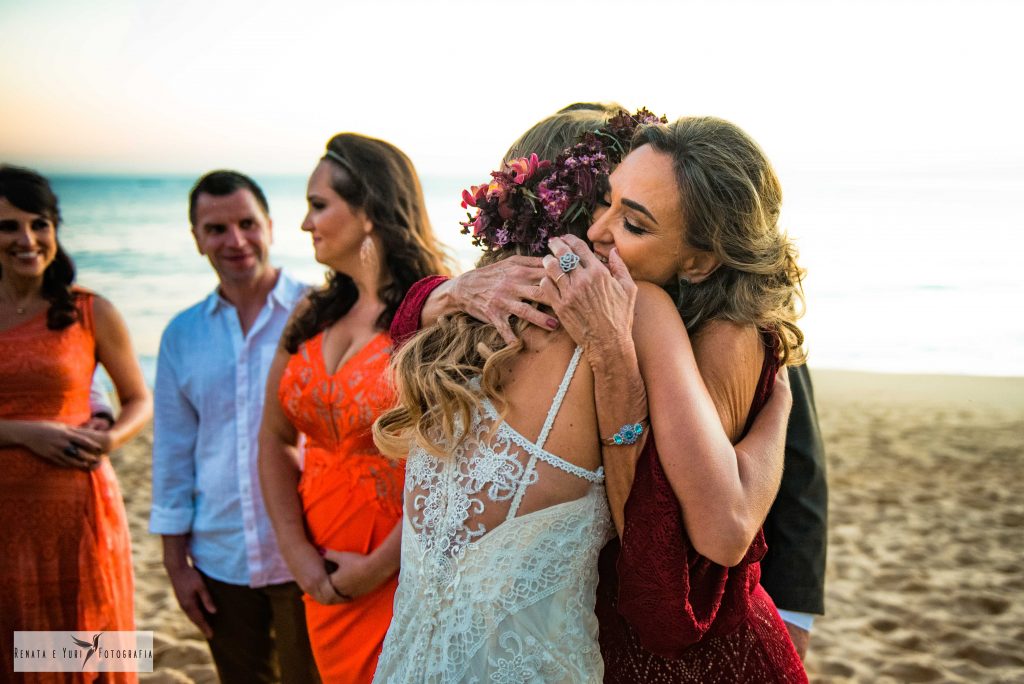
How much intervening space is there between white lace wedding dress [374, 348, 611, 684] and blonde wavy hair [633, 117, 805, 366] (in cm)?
41

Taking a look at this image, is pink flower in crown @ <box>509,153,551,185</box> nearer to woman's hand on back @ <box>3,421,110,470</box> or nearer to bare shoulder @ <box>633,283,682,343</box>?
bare shoulder @ <box>633,283,682,343</box>

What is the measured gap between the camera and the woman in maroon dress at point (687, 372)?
164cm

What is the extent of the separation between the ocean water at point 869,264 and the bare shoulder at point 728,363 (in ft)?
1.09

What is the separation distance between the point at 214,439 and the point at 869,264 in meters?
19.4

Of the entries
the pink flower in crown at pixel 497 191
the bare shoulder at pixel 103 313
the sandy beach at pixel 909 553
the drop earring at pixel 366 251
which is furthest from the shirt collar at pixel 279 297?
the sandy beach at pixel 909 553

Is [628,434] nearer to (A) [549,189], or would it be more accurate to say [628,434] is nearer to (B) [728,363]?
(B) [728,363]

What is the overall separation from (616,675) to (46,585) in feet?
9.42

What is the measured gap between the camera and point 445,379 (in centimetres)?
176

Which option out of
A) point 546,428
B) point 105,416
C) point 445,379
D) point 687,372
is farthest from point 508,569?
point 105,416

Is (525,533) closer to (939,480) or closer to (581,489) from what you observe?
(581,489)

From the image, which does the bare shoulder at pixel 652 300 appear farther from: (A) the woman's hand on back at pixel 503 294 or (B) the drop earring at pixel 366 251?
(B) the drop earring at pixel 366 251

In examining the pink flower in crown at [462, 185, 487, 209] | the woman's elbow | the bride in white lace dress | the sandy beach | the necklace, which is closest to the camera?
the woman's elbow

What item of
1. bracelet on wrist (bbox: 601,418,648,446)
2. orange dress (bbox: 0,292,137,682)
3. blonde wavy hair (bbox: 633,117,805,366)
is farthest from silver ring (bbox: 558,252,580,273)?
orange dress (bbox: 0,292,137,682)

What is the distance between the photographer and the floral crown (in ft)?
6.25
